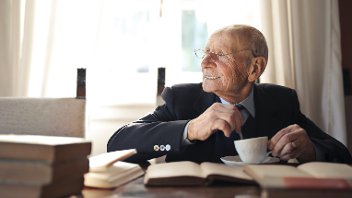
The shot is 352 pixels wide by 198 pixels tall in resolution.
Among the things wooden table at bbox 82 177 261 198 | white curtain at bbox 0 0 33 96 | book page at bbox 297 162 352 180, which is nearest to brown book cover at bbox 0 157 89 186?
wooden table at bbox 82 177 261 198

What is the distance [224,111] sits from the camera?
122 centimetres

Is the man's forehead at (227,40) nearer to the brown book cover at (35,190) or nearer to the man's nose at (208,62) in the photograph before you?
the man's nose at (208,62)

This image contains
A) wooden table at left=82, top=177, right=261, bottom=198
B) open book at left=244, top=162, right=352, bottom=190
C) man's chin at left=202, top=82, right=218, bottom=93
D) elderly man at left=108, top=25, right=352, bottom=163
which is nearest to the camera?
open book at left=244, top=162, right=352, bottom=190

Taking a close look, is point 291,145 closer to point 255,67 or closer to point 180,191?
point 255,67

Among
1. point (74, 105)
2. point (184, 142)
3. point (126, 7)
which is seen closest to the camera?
point (184, 142)

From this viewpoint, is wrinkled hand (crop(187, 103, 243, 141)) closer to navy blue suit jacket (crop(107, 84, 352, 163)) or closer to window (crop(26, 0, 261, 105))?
navy blue suit jacket (crop(107, 84, 352, 163))

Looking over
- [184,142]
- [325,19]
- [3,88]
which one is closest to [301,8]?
[325,19]

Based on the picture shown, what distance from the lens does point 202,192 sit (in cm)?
75

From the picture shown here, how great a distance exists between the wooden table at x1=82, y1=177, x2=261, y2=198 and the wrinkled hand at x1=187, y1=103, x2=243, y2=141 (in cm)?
40

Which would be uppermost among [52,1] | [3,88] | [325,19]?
[52,1]

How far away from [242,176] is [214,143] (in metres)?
0.64

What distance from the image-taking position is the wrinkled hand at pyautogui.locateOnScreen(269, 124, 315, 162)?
4.11ft

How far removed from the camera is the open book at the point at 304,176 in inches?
24.3

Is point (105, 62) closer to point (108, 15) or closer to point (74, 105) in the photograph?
point (108, 15)
